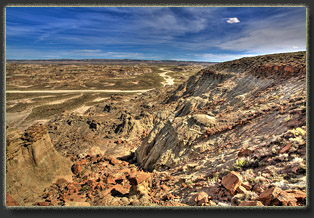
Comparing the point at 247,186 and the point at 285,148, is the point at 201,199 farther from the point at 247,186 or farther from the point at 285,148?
the point at 285,148

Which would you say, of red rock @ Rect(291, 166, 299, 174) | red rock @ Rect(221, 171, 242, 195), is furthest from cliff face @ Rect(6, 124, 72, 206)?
red rock @ Rect(291, 166, 299, 174)

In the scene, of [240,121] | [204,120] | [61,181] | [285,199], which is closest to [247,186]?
[285,199]

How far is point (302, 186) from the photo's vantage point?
12.6 feet

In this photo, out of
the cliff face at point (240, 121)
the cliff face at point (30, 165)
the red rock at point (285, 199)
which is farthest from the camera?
the cliff face at point (30, 165)

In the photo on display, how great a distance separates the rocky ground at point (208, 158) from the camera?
4.62m

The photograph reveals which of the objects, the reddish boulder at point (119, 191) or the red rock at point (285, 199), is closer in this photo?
the red rock at point (285, 199)

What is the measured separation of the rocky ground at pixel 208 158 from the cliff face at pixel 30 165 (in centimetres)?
5

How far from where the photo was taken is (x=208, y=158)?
7672 mm

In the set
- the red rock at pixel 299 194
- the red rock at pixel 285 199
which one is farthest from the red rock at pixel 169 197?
the red rock at pixel 299 194

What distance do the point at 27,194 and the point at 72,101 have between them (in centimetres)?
4134

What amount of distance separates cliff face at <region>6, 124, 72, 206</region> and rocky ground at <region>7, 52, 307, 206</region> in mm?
55

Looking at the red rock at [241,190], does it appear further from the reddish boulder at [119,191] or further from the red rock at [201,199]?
the reddish boulder at [119,191]

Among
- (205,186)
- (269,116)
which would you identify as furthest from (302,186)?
(269,116)

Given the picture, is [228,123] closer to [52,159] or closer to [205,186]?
[205,186]
